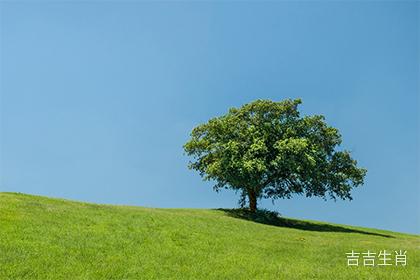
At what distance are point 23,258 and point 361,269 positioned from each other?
1757cm

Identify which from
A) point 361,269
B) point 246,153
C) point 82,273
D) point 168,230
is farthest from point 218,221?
point 82,273

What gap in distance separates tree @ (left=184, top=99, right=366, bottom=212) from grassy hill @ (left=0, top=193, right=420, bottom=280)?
18171mm

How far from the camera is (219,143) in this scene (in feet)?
190

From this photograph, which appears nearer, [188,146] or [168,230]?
[168,230]

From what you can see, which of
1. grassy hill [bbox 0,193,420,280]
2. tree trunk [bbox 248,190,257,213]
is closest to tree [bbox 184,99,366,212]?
tree trunk [bbox 248,190,257,213]

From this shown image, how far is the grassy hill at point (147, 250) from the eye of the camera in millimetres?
22234

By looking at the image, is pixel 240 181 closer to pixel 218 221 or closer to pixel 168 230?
pixel 218 221

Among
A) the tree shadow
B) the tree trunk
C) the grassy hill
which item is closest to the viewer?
the grassy hill

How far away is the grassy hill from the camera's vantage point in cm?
2223

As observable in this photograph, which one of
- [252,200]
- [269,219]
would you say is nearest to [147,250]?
[269,219]

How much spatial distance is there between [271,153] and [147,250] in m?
31.9

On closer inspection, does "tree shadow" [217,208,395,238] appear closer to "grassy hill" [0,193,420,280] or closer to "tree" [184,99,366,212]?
"tree" [184,99,366,212]

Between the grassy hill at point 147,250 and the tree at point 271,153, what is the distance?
18.2 meters

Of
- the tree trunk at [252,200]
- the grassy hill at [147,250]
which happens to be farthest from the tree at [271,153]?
the grassy hill at [147,250]
